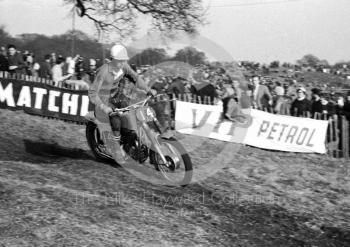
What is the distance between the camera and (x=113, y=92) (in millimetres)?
8000

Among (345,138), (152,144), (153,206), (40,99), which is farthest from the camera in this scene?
(40,99)

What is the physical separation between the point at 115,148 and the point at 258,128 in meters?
5.84

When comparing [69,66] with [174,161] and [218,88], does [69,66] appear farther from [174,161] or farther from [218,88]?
[174,161]

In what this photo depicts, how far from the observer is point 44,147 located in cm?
988

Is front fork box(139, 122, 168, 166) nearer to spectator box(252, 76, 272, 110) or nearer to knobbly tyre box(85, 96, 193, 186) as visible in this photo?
knobbly tyre box(85, 96, 193, 186)

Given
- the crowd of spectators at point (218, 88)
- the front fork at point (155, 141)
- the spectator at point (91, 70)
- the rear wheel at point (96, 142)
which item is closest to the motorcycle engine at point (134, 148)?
the front fork at point (155, 141)

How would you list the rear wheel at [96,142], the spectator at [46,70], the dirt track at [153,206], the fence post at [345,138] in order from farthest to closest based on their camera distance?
the spectator at [46,70], the fence post at [345,138], the rear wheel at [96,142], the dirt track at [153,206]

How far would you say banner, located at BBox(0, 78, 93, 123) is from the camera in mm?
13789

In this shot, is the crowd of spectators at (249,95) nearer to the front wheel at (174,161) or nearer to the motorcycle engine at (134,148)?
the motorcycle engine at (134,148)

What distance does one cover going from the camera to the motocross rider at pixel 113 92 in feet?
24.9

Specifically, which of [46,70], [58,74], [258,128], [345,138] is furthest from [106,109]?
[46,70]

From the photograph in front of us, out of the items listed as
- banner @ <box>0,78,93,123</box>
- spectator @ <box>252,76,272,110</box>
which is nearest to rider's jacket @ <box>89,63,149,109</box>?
banner @ <box>0,78,93,123</box>

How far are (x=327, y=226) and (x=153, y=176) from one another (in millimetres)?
2715

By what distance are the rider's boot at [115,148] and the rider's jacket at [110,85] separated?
51 cm
